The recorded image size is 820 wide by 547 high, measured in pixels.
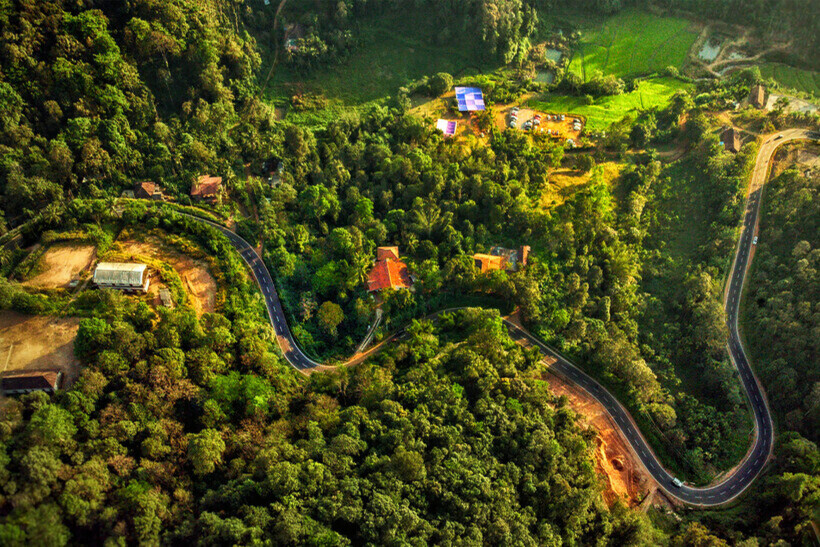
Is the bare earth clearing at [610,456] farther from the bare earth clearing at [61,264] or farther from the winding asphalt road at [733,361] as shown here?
the bare earth clearing at [61,264]

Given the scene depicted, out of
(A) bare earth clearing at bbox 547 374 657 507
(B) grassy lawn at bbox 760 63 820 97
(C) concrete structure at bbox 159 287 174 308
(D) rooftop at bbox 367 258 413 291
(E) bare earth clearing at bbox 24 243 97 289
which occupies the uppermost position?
(B) grassy lawn at bbox 760 63 820 97


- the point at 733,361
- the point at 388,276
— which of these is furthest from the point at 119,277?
the point at 733,361

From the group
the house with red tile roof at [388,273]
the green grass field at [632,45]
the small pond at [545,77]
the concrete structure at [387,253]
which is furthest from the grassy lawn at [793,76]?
the house with red tile roof at [388,273]

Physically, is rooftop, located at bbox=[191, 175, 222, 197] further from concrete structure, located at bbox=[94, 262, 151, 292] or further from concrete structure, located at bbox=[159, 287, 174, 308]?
concrete structure, located at bbox=[159, 287, 174, 308]

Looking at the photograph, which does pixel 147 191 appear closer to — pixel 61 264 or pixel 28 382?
pixel 61 264

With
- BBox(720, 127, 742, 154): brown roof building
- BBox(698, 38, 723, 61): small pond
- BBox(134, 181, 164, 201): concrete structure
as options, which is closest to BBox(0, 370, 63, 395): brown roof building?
BBox(134, 181, 164, 201): concrete structure
